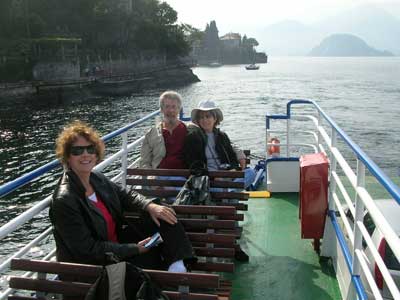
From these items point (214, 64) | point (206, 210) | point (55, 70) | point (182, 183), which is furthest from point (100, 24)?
point (214, 64)

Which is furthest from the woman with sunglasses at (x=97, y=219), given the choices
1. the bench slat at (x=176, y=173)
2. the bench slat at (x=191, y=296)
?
the bench slat at (x=176, y=173)

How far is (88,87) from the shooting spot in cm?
5853

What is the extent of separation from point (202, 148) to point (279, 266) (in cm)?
129

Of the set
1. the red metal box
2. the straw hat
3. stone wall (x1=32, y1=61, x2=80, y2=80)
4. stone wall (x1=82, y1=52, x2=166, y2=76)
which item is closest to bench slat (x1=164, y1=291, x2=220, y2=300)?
the red metal box

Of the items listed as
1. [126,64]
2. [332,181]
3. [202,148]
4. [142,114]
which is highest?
[126,64]

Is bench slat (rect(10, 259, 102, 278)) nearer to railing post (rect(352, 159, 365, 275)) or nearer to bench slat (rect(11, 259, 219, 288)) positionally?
bench slat (rect(11, 259, 219, 288))

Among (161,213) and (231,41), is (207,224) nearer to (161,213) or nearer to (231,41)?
(161,213)

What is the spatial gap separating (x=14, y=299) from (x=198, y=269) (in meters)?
1.08

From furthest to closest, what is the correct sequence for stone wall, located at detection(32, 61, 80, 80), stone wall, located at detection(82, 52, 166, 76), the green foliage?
stone wall, located at detection(82, 52, 166, 76), the green foliage, stone wall, located at detection(32, 61, 80, 80)

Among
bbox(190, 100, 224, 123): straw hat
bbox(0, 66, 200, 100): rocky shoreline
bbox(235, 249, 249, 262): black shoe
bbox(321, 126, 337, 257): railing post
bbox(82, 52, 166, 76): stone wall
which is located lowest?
bbox(0, 66, 200, 100): rocky shoreline

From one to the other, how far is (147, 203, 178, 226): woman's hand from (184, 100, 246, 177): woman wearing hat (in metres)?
1.39

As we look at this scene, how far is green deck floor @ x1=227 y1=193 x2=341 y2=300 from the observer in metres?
4.01

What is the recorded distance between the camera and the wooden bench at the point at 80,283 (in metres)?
2.51

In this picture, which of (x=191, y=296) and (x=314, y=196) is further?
(x=314, y=196)
